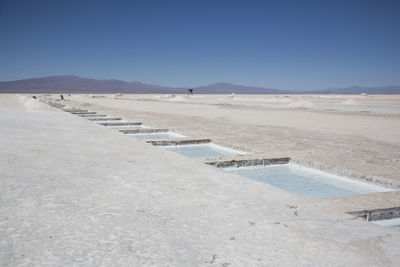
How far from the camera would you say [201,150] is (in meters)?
6.71

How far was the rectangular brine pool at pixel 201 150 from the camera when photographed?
6298mm

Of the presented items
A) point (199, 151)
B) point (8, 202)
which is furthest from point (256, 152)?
point (8, 202)

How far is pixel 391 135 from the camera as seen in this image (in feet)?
26.1

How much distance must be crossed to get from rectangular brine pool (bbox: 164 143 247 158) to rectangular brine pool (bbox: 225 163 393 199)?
1359mm

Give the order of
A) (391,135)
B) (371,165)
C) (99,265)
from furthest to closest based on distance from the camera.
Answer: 1. (391,135)
2. (371,165)
3. (99,265)

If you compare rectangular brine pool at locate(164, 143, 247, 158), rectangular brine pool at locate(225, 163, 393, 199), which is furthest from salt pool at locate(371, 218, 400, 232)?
rectangular brine pool at locate(164, 143, 247, 158)

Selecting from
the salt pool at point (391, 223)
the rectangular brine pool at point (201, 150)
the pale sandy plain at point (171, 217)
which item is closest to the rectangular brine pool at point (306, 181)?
the pale sandy plain at point (171, 217)

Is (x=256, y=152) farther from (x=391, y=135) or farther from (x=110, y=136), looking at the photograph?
(x=391, y=135)

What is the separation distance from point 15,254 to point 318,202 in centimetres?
226

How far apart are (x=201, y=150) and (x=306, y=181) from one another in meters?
2.63

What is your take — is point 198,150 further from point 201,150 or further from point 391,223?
point 391,223

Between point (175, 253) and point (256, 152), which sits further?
point (256, 152)

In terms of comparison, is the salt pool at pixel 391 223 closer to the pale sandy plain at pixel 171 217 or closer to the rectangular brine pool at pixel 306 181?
the pale sandy plain at pixel 171 217

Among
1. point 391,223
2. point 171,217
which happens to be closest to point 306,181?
point 391,223
